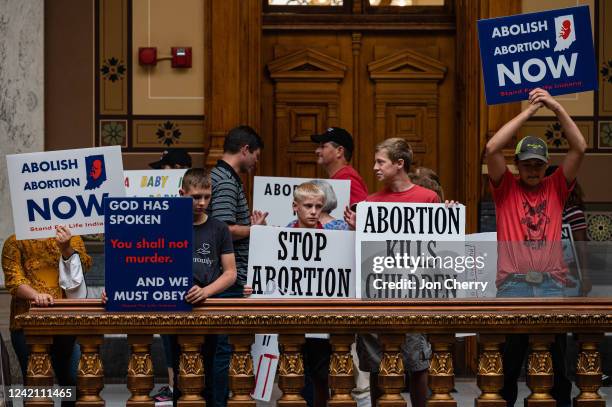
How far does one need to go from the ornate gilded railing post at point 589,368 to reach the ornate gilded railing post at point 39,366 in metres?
2.28

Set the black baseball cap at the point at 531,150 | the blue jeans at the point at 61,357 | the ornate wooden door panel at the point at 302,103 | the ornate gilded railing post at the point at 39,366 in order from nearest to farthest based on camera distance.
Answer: the ornate gilded railing post at the point at 39,366 → the blue jeans at the point at 61,357 → the black baseball cap at the point at 531,150 → the ornate wooden door panel at the point at 302,103

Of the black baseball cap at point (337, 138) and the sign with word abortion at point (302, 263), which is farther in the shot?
the black baseball cap at point (337, 138)

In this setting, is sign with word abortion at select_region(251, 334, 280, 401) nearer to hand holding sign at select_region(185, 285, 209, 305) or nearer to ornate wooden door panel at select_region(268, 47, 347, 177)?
hand holding sign at select_region(185, 285, 209, 305)

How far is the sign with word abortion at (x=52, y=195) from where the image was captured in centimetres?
700

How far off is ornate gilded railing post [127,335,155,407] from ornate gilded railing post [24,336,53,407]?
1.13 feet

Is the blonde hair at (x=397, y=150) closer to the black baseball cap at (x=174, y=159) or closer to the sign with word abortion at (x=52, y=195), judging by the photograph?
the sign with word abortion at (x=52, y=195)

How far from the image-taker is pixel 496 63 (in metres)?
7.48

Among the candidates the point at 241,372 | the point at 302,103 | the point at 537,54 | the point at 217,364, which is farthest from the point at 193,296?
the point at 302,103

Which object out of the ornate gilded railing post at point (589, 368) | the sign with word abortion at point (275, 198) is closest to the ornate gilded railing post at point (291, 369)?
the ornate gilded railing post at point (589, 368)

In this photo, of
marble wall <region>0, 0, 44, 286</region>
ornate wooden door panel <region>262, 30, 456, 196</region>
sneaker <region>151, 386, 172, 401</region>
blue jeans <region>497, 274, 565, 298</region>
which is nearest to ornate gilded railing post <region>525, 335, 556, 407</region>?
blue jeans <region>497, 274, 565, 298</region>

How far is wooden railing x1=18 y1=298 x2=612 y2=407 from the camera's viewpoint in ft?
18.2

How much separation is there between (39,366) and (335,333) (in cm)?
127

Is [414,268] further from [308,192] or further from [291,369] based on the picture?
[308,192]

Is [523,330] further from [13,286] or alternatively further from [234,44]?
[234,44]
